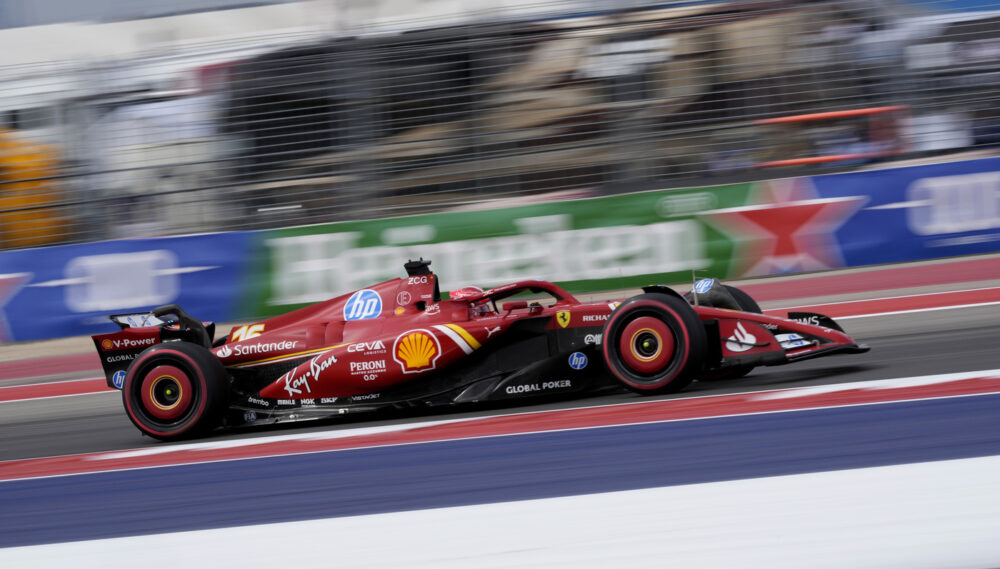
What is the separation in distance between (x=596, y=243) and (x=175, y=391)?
17.8 ft

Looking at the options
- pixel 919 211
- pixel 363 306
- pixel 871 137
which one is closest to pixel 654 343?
pixel 363 306

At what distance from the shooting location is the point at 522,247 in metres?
10.7

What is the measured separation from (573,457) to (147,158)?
8.87 metres

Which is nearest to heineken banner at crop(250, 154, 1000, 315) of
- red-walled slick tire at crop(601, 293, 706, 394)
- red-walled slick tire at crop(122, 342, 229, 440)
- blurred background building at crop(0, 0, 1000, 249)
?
blurred background building at crop(0, 0, 1000, 249)

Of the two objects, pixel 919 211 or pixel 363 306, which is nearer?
pixel 363 306

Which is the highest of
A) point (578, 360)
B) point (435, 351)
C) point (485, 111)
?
point (485, 111)

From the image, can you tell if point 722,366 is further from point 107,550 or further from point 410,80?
point 410,80

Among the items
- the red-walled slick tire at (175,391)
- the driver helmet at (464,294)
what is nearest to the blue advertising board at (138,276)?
the red-walled slick tire at (175,391)

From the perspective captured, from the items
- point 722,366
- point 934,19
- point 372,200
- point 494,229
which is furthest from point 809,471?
point 934,19

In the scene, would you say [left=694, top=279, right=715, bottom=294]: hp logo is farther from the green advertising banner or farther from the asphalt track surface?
the green advertising banner

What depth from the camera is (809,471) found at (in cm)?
400

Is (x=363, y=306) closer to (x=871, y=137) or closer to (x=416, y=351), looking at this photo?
(x=416, y=351)

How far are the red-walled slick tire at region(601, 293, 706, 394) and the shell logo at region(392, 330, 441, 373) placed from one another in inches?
37.8

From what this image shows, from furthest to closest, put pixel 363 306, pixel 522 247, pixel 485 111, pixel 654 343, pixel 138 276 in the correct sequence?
pixel 485 111 < pixel 138 276 < pixel 522 247 < pixel 363 306 < pixel 654 343
